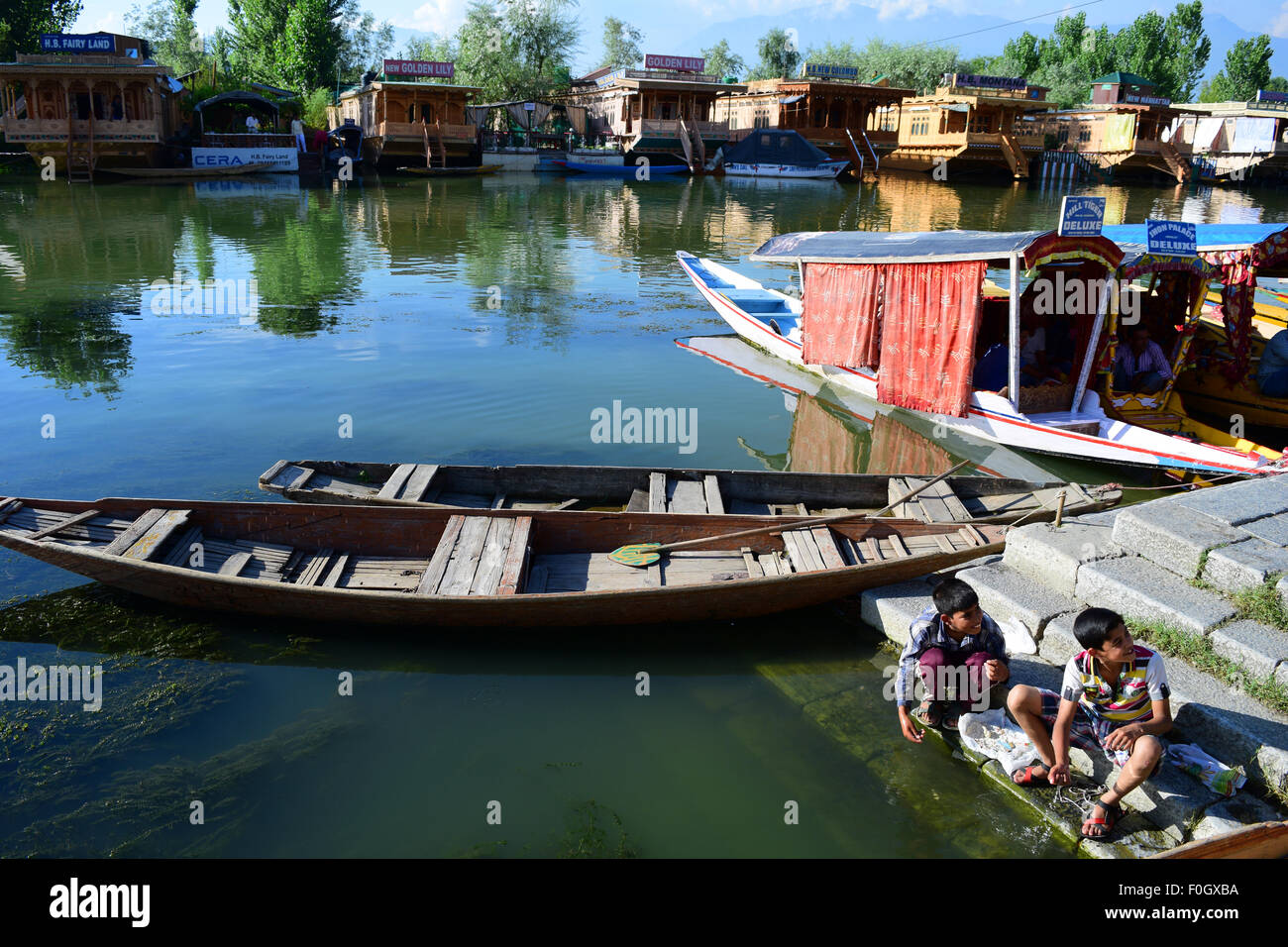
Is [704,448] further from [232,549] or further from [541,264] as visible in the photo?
[541,264]

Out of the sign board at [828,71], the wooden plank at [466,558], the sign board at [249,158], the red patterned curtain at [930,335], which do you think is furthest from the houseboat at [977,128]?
the wooden plank at [466,558]

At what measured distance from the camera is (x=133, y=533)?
7336 mm

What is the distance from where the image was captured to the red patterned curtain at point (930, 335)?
34.5 ft

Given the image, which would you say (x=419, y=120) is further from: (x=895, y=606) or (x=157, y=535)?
(x=895, y=606)

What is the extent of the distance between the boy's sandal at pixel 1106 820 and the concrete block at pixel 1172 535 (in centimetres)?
213

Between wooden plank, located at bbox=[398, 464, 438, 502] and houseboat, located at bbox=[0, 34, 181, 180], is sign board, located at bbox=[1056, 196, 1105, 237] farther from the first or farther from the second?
houseboat, located at bbox=[0, 34, 181, 180]

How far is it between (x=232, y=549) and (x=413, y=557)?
152cm

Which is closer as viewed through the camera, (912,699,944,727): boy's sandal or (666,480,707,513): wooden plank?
(912,699,944,727): boy's sandal

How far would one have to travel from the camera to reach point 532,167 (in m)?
47.2

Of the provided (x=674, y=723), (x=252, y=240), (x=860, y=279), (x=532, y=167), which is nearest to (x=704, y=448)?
(x=860, y=279)

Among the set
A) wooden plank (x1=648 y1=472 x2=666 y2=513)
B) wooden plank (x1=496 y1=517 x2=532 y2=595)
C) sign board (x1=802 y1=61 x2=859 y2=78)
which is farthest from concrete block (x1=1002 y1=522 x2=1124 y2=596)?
sign board (x1=802 y1=61 x2=859 y2=78)

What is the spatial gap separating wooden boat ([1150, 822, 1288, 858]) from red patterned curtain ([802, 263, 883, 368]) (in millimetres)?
8306

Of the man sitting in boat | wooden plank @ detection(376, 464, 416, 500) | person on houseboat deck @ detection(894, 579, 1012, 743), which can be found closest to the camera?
person on houseboat deck @ detection(894, 579, 1012, 743)

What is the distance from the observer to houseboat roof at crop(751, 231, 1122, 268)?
9977 millimetres
